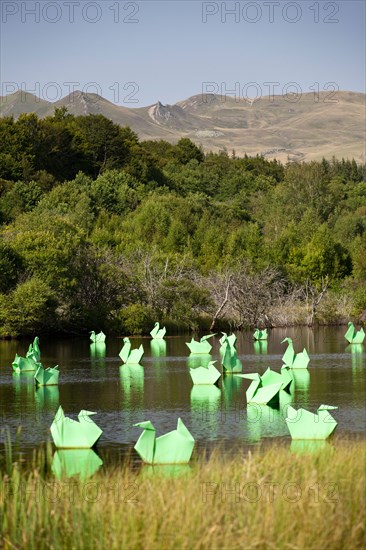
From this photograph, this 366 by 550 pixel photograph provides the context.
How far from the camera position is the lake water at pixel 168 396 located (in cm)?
→ 1616

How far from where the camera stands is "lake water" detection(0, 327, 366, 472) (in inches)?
636

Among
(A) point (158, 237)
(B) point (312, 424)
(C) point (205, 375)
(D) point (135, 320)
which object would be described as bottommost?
(B) point (312, 424)

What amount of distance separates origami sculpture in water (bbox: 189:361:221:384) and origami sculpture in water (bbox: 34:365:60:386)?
3393mm

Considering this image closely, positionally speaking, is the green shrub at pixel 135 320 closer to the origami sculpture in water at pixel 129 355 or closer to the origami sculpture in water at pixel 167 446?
the origami sculpture in water at pixel 129 355

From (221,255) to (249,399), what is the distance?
3992cm

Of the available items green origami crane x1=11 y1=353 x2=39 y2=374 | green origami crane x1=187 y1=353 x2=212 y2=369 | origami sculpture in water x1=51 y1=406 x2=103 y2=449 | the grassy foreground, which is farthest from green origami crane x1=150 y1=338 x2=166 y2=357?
the grassy foreground

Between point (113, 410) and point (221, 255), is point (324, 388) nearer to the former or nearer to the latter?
point (113, 410)

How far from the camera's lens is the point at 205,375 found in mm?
23062

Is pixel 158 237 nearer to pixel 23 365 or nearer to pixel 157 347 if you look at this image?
pixel 157 347

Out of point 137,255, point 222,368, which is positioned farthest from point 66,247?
point 222,368

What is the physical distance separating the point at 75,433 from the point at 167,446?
7.17 feet

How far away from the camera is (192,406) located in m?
19.6

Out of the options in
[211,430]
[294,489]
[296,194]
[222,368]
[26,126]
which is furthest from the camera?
[296,194]

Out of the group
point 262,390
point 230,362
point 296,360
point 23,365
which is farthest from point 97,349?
point 262,390
